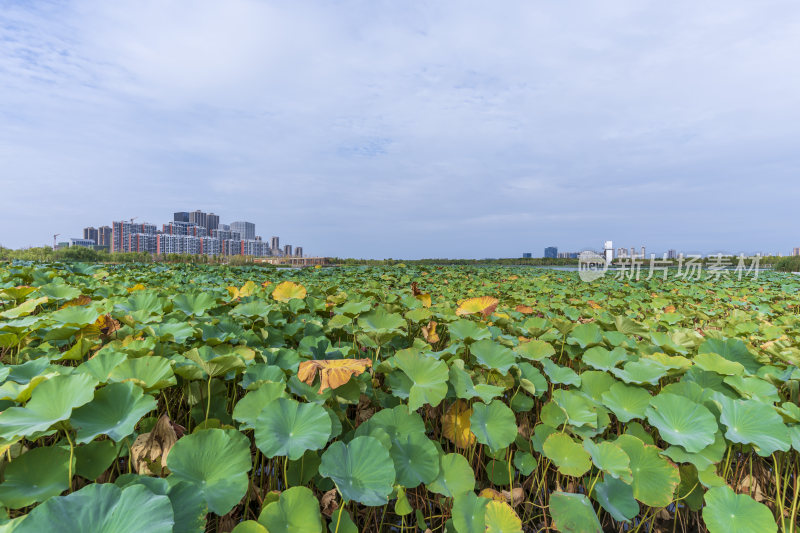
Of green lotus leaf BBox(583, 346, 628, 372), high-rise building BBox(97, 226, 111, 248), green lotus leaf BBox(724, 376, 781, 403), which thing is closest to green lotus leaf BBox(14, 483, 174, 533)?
green lotus leaf BBox(583, 346, 628, 372)

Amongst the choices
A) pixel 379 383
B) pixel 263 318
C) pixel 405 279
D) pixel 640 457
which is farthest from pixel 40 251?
pixel 640 457

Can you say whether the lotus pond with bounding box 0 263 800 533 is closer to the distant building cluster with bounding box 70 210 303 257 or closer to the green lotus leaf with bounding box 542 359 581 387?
the green lotus leaf with bounding box 542 359 581 387

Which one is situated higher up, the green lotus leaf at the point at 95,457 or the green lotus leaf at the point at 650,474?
the green lotus leaf at the point at 95,457

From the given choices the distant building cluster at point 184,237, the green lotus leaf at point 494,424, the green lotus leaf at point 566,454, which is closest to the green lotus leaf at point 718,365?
the green lotus leaf at point 566,454

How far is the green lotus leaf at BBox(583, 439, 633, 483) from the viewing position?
1112 mm

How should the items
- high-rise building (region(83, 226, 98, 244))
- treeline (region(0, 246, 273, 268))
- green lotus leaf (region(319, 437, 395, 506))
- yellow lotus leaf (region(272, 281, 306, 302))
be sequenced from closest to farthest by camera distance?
1. green lotus leaf (region(319, 437, 395, 506))
2. yellow lotus leaf (region(272, 281, 306, 302))
3. treeline (region(0, 246, 273, 268))
4. high-rise building (region(83, 226, 98, 244))

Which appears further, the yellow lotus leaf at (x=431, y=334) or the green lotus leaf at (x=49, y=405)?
the yellow lotus leaf at (x=431, y=334)

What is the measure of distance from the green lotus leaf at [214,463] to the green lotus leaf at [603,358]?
1.55 m

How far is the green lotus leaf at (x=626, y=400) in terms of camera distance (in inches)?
54.1

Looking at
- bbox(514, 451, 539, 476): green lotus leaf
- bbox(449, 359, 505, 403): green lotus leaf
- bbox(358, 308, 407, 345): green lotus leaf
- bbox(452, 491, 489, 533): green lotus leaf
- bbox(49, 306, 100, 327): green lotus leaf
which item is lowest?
bbox(514, 451, 539, 476): green lotus leaf

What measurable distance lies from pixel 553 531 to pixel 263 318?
68.5 inches

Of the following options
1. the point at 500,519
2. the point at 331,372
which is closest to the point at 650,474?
the point at 500,519

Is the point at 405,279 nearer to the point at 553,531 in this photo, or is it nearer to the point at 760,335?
the point at 760,335

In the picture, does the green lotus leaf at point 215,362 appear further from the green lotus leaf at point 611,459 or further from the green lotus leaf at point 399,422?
the green lotus leaf at point 611,459
